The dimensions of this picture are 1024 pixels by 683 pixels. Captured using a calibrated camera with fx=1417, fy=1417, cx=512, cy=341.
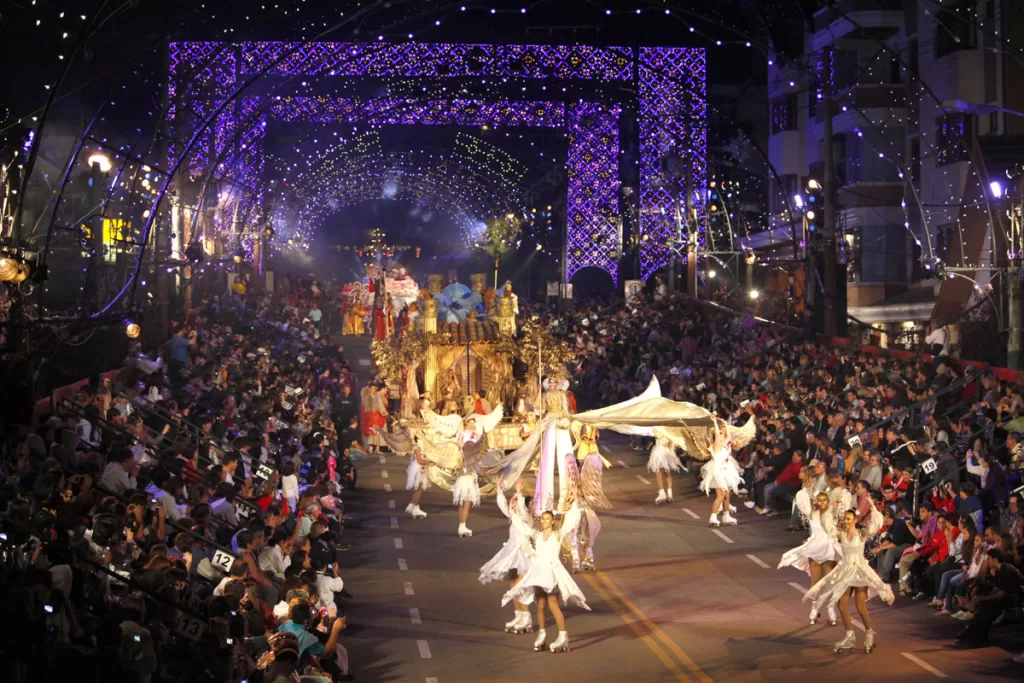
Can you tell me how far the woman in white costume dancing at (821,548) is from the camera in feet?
58.7

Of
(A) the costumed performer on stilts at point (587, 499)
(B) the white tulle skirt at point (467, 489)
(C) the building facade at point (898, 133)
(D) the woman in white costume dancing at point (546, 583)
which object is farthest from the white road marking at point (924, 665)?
(C) the building facade at point (898, 133)

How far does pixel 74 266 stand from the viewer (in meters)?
31.2

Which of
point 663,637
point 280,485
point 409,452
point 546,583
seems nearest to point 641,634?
point 663,637

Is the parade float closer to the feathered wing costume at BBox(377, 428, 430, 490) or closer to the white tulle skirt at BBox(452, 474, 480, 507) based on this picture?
the feathered wing costume at BBox(377, 428, 430, 490)

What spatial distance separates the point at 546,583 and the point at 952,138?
2479 cm

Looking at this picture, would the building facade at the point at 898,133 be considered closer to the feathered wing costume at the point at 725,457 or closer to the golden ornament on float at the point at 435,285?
the golden ornament on float at the point at 435,285

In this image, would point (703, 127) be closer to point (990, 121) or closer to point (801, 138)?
point (801, 138)

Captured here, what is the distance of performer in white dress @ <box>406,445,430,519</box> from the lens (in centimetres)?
2558

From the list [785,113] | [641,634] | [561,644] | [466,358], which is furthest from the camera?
[785,113]

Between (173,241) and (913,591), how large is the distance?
84.2ft

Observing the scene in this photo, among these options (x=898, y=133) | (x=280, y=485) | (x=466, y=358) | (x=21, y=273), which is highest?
(x=898, y=133)

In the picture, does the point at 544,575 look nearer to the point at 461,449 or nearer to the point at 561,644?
the point at 561,644

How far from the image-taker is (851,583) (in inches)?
660

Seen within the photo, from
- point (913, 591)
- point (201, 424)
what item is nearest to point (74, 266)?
point (201, 424)
